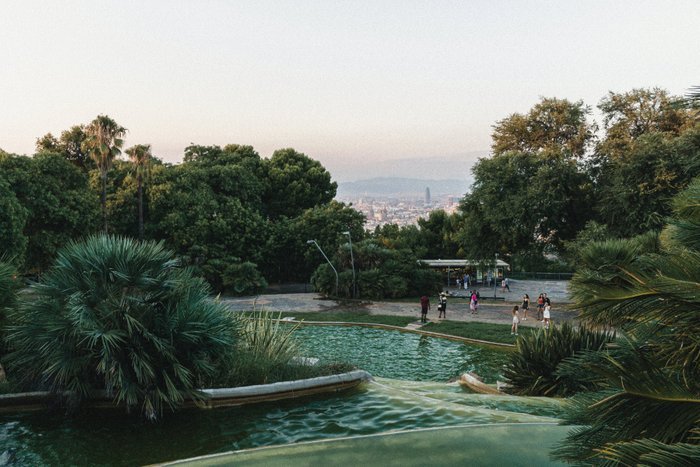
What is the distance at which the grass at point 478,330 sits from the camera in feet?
68.9

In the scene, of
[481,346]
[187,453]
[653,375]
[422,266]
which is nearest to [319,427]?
[187,453]

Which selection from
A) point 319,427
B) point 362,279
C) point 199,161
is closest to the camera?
point 319,427

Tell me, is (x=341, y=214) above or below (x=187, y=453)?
above

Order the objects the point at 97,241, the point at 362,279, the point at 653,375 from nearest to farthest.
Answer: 1. the point at 653,375
2. the point at 97,241
3. the point at 362,279

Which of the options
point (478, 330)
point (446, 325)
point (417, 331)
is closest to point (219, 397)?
point (417, 331)

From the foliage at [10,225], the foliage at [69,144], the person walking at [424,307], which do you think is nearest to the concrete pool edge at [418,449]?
the person walking at [424,307]

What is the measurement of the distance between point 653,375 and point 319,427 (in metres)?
6.30

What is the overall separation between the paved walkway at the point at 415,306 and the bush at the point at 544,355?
1228cm

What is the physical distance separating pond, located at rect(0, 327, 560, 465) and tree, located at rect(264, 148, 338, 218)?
123 ft

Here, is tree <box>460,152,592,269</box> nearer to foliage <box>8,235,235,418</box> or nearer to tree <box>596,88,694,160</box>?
tree <box>596,88,694,160</box>

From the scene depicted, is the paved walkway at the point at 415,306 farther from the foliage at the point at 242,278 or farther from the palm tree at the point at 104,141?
the palm tree at the point at 104,141

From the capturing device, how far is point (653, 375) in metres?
3.12

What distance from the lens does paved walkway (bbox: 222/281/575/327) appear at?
27438 millimetres

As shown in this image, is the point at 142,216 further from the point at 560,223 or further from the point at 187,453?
the point at 187,453
